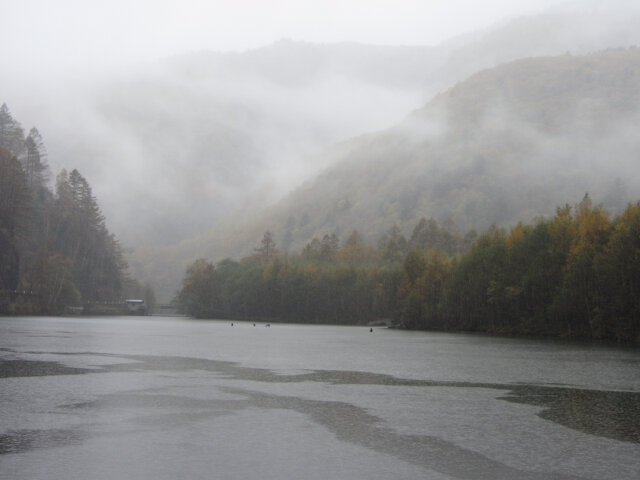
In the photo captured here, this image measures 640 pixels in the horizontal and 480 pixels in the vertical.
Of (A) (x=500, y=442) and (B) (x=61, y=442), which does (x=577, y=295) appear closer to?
(A) (x=500, y=442)

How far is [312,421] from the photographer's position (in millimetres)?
27281

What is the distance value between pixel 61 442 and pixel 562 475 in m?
16.2

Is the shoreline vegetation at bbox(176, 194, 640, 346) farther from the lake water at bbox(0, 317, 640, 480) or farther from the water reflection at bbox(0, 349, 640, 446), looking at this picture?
the water reflection at bbox(0, 349, 640, 446)

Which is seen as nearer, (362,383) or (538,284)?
(362,383)

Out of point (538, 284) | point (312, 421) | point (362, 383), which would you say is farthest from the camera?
point (538, 284)

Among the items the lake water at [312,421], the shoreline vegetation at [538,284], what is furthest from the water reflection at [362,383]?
the shoreline vegetation at [538,284]

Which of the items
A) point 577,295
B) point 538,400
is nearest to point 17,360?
point 538,400

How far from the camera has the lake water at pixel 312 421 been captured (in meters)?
20.0

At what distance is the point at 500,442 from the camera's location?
2402cm

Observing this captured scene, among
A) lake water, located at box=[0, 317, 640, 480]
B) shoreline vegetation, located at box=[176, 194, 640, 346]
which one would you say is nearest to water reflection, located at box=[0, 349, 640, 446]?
lake water, located at box=[0, 317, 640, 480]

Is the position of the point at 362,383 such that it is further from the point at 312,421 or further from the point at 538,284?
the point at 538,284

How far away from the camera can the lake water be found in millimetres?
20016

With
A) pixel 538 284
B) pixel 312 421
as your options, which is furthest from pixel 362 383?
pixel 538 284

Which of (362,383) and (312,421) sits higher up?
(362,383)
